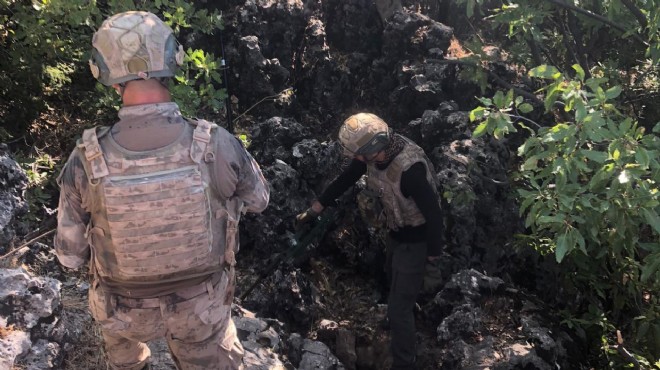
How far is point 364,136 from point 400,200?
1.96ft

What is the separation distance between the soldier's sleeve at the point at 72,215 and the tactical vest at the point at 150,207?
62 millimetres

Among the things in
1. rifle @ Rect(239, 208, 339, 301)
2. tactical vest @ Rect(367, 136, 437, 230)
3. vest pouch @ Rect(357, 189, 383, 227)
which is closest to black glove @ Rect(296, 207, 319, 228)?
rifle @ Rect(239, 208, 339, 301)

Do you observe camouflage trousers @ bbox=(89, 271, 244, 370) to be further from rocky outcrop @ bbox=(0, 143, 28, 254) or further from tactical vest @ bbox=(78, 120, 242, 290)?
rocky outcrop @ bbox=(0, 143, 28, 254)

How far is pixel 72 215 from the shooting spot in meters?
2.37

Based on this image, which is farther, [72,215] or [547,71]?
[547,71]

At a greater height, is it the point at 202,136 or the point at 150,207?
the point at 202,136

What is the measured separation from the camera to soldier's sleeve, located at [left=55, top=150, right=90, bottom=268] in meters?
2.28

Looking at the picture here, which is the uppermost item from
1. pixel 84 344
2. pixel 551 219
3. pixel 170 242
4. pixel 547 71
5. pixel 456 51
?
pixel 547 71

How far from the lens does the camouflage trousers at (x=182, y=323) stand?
2426mm

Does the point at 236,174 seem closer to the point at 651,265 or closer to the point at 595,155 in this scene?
the point at 595,155

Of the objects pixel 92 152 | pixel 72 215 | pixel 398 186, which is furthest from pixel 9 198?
pixel 398 186

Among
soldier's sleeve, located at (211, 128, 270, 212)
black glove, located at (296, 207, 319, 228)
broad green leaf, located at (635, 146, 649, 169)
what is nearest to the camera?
soldier's sleeve, located at (211, 128, 270, 212)

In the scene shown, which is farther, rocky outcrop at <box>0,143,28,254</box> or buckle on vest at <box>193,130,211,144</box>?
rocky outcrop at <box>0,143,28,254</box>

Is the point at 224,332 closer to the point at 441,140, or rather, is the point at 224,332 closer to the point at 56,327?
the point at 56,327
